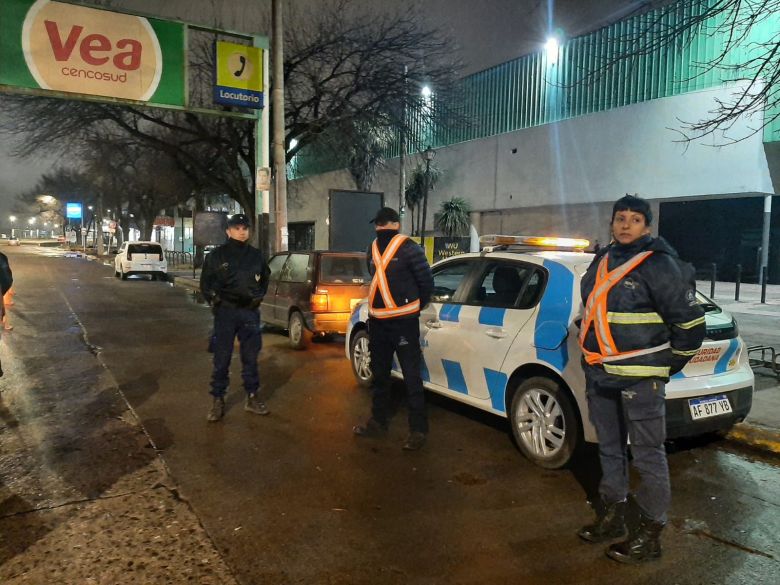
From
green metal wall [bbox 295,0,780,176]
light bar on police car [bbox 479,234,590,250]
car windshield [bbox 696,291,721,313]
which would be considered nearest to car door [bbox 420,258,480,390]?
light bar on police car [bbox 479,234,590,250]

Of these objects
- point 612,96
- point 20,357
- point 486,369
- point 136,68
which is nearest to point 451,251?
point 612,96

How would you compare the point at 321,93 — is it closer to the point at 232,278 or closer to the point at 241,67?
the point at 241,67

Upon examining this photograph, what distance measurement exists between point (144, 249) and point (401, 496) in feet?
77.0

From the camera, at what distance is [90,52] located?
1170 centimetres

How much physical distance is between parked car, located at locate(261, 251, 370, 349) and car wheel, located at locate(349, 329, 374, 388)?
1.88m

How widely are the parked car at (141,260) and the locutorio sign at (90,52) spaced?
521 inches

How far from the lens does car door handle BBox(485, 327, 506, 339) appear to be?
456 cm

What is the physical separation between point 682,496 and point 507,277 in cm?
201

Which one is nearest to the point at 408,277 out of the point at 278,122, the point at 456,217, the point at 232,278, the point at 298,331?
the point at 232,278

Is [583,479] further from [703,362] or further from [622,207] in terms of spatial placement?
[622,207]

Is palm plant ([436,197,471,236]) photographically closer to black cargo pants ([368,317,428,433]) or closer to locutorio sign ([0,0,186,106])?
locutorio sign ([0,0,186,106])

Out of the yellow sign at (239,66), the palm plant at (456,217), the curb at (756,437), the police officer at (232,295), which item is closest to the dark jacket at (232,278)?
the police officer at (232,295)

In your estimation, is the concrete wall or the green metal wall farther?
the concrete wall

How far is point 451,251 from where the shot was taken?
56.9 feet
